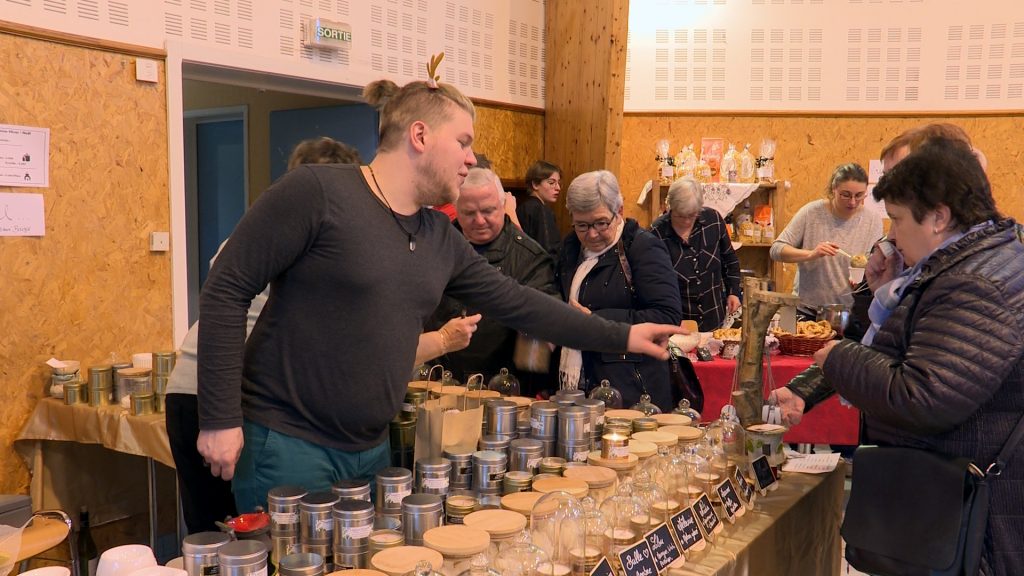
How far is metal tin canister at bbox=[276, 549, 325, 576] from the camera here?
4.14 ft

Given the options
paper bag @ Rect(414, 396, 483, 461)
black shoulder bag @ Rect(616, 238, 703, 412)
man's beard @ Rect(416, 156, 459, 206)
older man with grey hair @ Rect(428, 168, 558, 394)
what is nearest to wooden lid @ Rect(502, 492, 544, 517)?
paper bag @ Rect(414, 396, 483, 461)

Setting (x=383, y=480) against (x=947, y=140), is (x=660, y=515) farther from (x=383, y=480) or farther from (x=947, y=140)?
(x=947, y=140)

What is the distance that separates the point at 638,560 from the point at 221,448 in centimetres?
86

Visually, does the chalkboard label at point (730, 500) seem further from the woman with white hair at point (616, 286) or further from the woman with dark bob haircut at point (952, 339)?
the woman with white hair at point (616, 286)

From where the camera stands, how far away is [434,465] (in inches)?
63.7

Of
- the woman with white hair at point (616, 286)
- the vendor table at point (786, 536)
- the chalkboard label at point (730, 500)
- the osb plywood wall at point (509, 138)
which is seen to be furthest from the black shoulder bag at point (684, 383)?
the osb plywood wall at point (509, 138)

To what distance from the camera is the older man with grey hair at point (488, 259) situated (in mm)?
2850

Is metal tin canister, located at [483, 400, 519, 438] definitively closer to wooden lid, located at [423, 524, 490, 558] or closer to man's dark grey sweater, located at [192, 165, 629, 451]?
man's dark grey sweater, located at [192, 165, 629, 451]

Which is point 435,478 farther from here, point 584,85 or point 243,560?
point 584,85

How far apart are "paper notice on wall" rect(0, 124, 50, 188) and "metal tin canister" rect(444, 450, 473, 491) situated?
9.01 feet

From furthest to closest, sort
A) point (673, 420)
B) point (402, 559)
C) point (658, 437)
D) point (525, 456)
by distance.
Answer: point (673, 420) → point (658, 437) → point (525, 456) → point (402, 559)

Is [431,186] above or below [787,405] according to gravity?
above

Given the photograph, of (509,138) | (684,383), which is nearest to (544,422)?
(684,383)

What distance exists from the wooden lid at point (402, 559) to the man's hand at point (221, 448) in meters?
0.51
